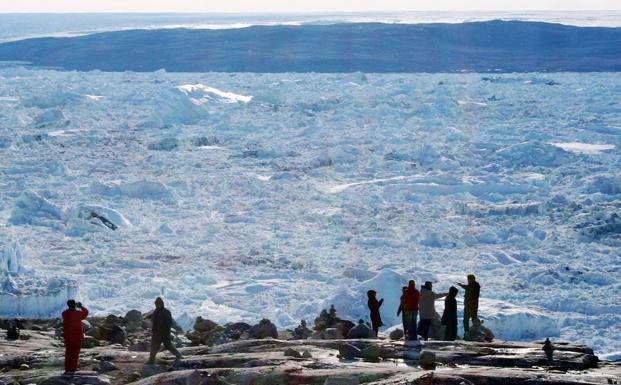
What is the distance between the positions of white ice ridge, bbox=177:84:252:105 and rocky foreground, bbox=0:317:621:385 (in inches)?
752

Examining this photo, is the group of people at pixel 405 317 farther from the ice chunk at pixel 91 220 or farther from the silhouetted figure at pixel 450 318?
→ the ice chunk at pixel 91 220

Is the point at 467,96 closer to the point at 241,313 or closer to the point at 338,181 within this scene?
the point at 338,181

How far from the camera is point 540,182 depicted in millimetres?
17125

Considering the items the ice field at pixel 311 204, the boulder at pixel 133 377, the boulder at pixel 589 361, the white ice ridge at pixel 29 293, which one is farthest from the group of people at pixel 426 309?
the white ice ridge at pixel 29 293

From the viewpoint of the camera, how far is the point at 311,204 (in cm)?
1606

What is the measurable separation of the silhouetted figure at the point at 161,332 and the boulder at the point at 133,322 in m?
2.12

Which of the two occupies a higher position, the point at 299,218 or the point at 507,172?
the point at 507,172

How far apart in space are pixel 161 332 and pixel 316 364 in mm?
1087

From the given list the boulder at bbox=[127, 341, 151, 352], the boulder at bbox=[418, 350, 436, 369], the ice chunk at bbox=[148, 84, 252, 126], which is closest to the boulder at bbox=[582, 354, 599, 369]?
the boulder at bbox=[418, 350, 436, 369]

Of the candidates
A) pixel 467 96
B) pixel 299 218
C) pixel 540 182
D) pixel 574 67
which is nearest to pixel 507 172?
pixel 540 182

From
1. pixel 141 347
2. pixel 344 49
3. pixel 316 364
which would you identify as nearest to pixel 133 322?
pixel 141 347

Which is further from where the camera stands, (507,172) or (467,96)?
(467,96)

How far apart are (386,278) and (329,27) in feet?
121

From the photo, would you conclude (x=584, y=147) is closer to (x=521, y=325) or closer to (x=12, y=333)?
(x=521, y=325)
